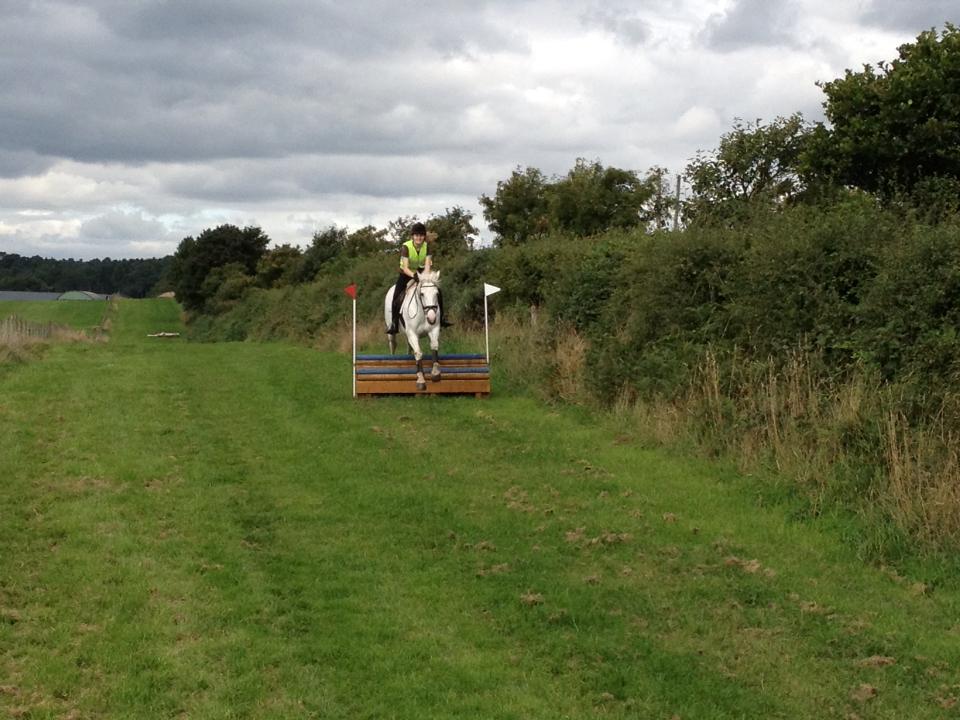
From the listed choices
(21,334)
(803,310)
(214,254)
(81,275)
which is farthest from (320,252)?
(81,275)

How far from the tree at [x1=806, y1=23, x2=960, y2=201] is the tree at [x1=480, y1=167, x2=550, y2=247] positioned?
1850 cm

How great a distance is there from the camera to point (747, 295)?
496 inches

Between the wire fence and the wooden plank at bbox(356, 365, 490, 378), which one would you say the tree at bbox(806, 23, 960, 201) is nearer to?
the wooden plank at bbox(356, 365, 490, 378)

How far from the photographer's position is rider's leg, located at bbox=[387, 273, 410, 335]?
60.8 ft

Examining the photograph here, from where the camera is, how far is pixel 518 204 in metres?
40.7

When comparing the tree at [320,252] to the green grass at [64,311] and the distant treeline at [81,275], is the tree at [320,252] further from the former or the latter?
the distant treeline at [81,275]

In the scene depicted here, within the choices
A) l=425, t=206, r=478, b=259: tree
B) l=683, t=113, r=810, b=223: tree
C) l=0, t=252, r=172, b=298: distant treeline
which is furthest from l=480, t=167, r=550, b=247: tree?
l=0, t=252, r=172, b=298: distant treeline

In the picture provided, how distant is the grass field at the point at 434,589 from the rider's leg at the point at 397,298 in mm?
5468

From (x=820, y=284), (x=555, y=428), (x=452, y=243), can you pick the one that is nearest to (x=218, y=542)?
(x=555, y=428)

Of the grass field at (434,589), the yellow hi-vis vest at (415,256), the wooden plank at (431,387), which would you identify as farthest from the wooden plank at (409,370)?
the grass field at (434,589)

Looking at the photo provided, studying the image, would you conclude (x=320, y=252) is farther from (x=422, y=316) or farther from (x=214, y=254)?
(x=422, y=316)

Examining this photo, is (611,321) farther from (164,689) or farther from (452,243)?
(452,243)

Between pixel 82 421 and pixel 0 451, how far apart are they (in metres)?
2.27

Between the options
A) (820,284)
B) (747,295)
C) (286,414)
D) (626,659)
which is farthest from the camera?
(286,414)
